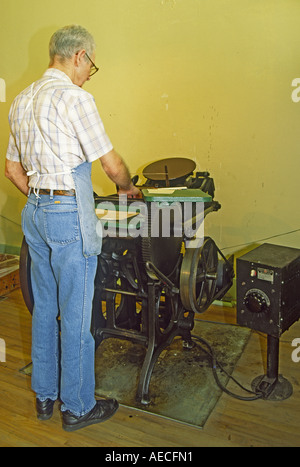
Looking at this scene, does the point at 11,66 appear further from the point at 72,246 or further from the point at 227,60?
the point at 72,246

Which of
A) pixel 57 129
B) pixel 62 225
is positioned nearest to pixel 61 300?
pixel 62 225

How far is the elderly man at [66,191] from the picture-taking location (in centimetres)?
183

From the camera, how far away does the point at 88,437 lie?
6.70ft

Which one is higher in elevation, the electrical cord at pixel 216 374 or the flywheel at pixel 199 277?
the flywheel at pixel 199 277

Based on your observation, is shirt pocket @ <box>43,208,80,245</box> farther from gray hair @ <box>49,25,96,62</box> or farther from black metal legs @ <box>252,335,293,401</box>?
black metal legs @ <box>252,335,293,401</box>

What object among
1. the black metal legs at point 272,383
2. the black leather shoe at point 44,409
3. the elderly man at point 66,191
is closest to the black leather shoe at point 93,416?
the elderly man at point 66,191

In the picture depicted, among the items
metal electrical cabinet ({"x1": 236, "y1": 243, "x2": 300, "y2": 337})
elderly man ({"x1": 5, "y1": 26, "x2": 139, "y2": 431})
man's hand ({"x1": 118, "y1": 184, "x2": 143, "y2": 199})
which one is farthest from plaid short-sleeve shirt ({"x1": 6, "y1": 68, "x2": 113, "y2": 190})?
metal electrical cabinet ({"x1": 236, "y1": 243, "x2": 300, "y2": 337})

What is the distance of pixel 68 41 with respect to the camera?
189 centimetres

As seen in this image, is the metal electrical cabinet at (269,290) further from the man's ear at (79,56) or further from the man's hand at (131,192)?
the man's ear at (79,56)

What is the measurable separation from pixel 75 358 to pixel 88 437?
0.37 meters

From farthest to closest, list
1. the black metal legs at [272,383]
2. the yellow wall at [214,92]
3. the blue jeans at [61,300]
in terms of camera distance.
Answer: the yellow wall at [214,92] → the black metal legs at [272,383] → the blue jeans at [61,300]

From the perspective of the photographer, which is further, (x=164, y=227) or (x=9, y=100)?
(x=9, y=100)

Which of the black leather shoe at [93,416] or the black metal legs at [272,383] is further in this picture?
the black metal legs at [272,383]
